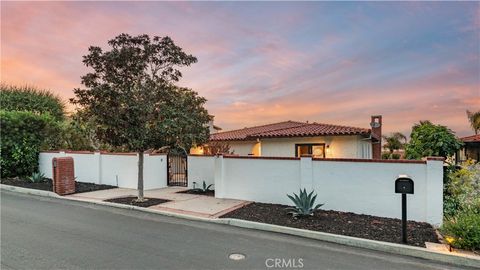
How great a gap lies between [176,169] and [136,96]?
5.39m

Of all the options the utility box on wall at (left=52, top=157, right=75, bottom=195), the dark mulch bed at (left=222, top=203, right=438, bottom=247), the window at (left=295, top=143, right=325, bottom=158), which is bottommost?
the dark mulch bed at (left=222, top=203, right=438, bottom=247)

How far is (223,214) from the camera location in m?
8.79

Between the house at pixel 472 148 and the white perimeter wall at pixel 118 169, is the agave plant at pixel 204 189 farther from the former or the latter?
the house at pixel 472 148

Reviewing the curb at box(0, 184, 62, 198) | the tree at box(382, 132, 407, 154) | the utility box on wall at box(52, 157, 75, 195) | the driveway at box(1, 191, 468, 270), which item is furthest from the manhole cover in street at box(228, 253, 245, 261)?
the tree at box(382, 132, 407, 154)

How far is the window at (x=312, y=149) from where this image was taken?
1648cm

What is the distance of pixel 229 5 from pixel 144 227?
9.39 meters

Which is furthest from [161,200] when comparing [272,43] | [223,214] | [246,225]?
[272,43]

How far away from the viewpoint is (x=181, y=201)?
10797mm

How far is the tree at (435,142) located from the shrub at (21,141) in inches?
760

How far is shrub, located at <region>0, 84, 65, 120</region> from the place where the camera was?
23.3m

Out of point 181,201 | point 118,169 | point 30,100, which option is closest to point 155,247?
point 181,201

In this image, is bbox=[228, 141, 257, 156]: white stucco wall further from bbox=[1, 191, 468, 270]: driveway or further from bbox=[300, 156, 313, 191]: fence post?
bbox=[1, 191, 468, 270]: driveway

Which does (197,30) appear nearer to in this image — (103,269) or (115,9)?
(115,9)

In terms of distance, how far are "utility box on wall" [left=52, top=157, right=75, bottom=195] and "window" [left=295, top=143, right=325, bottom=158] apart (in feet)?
36.1
